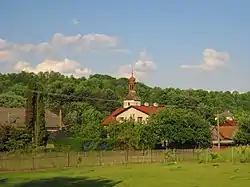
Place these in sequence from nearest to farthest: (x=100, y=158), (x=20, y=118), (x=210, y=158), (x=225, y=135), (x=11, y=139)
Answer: (x=100, y=158) < (x=210, y=158) < (x=11, y=139) < (x=20, y=118) < (x=225, y=135)

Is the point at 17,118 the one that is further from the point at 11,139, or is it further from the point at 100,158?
the point at 100,158

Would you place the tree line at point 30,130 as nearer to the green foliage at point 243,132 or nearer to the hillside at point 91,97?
the green foliage at point 243,132

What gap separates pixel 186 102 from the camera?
357ft

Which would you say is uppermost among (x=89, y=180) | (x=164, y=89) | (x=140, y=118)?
(x=164, y=89)

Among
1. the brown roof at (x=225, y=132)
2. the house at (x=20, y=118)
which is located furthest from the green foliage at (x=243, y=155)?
the house at (x=20, y=118)

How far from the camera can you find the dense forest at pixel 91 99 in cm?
9375

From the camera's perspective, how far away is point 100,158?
157 ft

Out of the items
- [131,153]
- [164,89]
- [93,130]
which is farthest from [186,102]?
[131,153]

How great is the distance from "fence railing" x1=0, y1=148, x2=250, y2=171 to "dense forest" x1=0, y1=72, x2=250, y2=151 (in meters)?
17.2

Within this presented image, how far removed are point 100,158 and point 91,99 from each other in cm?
6613

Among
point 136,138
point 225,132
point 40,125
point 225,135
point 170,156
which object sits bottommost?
point 170,156

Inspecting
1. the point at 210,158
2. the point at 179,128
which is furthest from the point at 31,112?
the point at 210,158

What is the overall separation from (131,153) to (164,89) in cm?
8211

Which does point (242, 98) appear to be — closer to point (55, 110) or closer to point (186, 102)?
point (186, 102)
